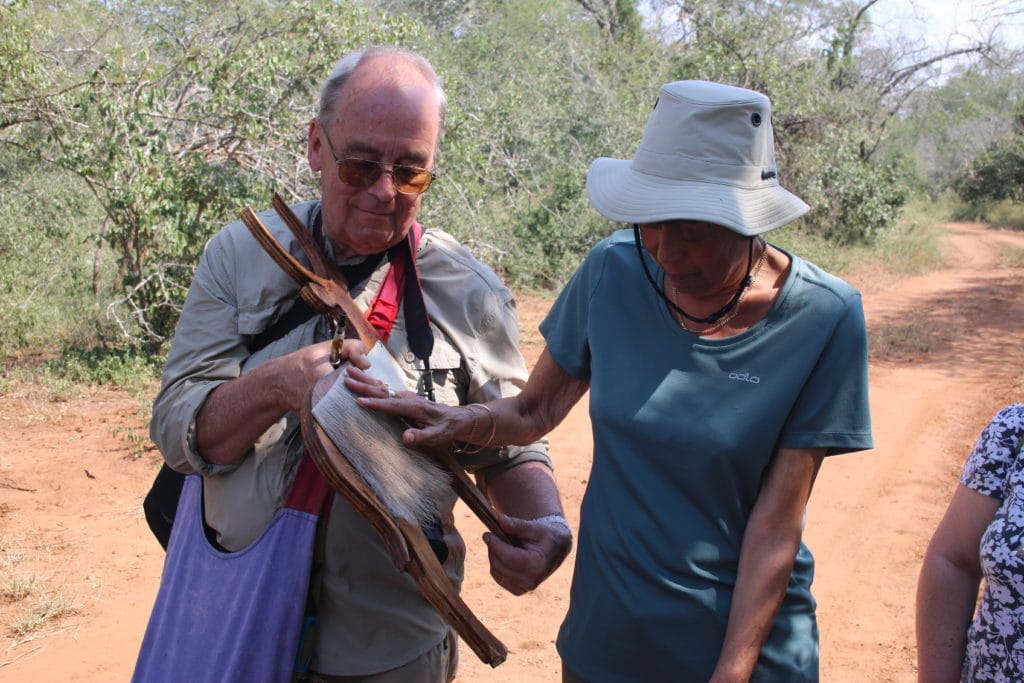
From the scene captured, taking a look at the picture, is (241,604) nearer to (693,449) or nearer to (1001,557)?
(693,449)

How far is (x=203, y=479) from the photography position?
200 cm

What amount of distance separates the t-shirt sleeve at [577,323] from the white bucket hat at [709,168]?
185 mm

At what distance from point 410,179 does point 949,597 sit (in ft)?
4.74

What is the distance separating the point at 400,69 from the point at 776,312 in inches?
37.1

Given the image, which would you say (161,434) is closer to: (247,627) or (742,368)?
(247,627)

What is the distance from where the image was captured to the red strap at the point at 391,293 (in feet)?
6.75

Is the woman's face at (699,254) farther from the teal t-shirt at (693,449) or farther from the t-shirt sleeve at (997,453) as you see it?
the t-shirt sleeve at (997,453)

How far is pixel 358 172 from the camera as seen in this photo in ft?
6.67

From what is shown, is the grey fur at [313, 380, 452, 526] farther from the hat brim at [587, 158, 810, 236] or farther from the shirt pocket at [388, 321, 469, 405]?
the hat brim at [587, 158, 810, 236]

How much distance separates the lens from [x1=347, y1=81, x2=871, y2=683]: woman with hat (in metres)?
1.77

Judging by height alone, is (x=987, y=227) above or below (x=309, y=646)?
below

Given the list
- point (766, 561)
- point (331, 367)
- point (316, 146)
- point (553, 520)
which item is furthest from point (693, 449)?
point (316, 146)

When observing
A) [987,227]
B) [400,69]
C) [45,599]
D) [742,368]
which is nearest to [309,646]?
[742,368]

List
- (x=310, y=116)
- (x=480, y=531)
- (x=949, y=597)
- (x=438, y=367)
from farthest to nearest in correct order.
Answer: (x=310, y=116)
(x=480, y=531)
(x=438, y=367)
(x=949, y=597)
